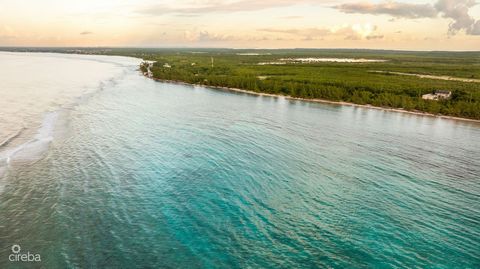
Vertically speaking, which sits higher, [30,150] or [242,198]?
[30,150]

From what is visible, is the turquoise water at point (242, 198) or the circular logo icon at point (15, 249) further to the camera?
the turquoise water at point (242, 198)

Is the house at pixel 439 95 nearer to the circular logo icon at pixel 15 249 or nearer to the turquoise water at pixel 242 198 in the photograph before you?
the turquoise water at pixel 242 198

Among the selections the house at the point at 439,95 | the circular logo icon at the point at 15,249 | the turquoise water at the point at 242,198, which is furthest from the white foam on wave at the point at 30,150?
A: the house at the point at 439,95

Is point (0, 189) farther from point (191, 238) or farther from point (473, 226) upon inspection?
point (473, 226)

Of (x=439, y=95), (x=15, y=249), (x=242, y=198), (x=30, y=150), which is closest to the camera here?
(x=15, y=249)

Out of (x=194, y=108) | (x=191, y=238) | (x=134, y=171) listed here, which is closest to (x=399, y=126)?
(x=194, y=108)

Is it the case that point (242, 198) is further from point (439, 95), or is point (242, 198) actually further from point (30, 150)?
point (439, 95)

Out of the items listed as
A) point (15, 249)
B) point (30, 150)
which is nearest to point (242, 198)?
point (15, 249)

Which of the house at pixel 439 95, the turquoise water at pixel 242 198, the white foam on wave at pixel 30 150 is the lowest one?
the turquoise water at pixel 242 198
